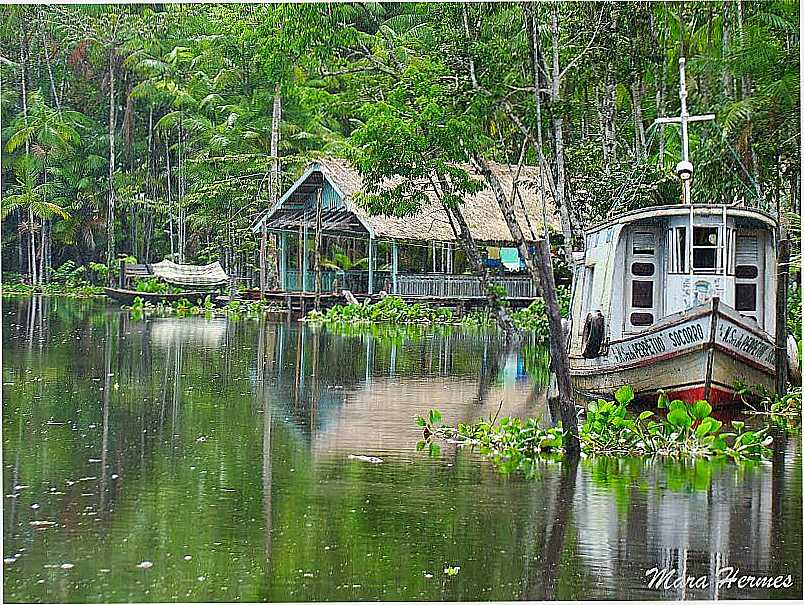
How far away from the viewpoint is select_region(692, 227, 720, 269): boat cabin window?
830 cm

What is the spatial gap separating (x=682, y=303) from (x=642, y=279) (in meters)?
0.42

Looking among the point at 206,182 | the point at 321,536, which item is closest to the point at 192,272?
the point at 206,182

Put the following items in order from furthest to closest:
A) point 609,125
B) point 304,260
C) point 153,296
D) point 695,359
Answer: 1. point 153,296
2. point 304,260
3. point 609,125
4. point 695,359

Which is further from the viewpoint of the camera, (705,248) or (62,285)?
(62,285)

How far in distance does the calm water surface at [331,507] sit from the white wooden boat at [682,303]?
653 millimetres

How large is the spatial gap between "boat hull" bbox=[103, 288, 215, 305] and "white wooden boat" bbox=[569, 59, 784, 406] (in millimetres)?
14582

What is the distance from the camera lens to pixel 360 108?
12.8 meters

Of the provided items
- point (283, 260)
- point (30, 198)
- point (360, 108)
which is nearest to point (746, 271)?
point (360, 108)

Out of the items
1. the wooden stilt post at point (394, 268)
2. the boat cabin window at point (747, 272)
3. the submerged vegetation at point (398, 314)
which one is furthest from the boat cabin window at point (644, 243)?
the wooden stilt post at point (394, 268)

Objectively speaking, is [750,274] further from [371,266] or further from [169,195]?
[169,195]

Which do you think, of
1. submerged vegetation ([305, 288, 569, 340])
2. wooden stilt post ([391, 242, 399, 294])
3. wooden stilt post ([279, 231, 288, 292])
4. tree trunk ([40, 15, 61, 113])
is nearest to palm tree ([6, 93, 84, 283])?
tree trunk ([40, 15, 61, 113])

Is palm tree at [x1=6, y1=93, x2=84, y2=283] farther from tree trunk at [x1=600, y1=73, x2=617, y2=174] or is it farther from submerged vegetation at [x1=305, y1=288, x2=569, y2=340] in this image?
tree trunk at [x1=600, y1=73, x2=617, y2=174]

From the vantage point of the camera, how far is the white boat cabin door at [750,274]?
866cm

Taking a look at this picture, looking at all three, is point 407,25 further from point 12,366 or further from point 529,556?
point 529,556
